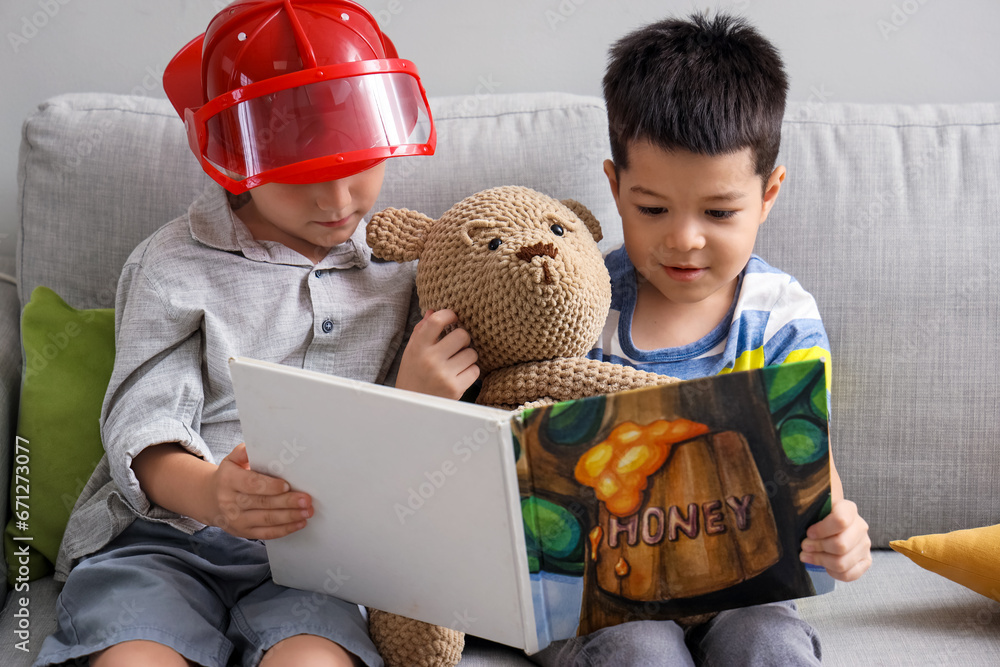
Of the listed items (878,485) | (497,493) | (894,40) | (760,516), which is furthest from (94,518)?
(894,40)

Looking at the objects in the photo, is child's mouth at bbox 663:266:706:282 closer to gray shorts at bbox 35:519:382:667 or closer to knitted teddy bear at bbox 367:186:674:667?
knitted teddy bear at bbox 367:186:674:667

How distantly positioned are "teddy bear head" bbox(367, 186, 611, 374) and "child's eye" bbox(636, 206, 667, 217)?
70 mm

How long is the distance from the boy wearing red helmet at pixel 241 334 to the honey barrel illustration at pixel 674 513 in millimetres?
222

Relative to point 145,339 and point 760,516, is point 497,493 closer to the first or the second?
point 760,516

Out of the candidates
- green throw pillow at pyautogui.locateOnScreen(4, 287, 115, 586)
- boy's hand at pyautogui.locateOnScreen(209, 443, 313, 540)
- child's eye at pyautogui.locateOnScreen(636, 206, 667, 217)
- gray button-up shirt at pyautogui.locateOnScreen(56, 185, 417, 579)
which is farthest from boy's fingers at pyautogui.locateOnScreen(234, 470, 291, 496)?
child's eye at pyautogui.locateOnScreen(636, 206, 667, 217)

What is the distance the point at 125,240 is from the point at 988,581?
1226 mm

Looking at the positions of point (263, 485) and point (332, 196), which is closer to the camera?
point (263, 485)

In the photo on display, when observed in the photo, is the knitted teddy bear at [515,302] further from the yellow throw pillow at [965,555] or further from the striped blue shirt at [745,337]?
the yellow throw pillow at [965,555]

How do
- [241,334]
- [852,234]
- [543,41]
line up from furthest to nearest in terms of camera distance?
[543,41] → [852,234] → [241,334]

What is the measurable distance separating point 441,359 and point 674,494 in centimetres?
29

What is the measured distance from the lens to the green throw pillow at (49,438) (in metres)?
1.08

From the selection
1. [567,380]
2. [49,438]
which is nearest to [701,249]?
[567,380]

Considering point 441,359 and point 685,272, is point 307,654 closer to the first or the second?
point 441,359

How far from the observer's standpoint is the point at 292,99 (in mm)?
895
